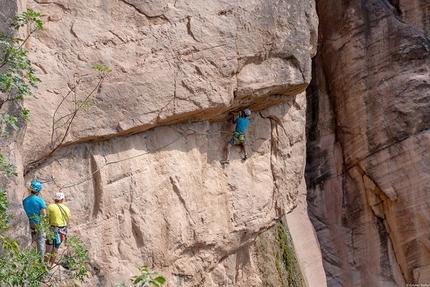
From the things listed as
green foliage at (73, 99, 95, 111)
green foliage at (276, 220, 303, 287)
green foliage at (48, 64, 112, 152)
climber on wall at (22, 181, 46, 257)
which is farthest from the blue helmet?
green foliage at (276, 220, 303, 287)

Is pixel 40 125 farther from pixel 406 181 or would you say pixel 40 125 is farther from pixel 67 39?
pixel 406 181

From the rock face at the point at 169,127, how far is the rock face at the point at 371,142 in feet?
16.6

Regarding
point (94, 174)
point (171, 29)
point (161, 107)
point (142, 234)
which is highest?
point (171, 29)

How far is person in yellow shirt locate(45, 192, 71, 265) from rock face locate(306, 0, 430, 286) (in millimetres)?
10846

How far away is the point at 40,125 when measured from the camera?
11.1 metres

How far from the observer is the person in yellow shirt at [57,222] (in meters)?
10.6

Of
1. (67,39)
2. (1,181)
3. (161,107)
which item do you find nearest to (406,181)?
(161,107)

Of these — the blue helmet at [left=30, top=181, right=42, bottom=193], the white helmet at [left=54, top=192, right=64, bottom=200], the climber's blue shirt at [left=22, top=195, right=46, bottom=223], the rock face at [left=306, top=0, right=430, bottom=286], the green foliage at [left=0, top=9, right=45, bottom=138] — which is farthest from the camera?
the rock face at [left=306, top=0, right=430, bottom=286]

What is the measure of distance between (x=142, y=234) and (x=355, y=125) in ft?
30.0

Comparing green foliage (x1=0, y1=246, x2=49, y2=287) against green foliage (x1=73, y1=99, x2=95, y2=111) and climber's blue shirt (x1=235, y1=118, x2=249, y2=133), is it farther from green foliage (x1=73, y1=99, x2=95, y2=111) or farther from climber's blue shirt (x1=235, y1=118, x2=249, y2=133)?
climber's blue shirt (x1=235, y1=118, x2=249, y2=133)

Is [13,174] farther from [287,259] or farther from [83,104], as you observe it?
[287,259]

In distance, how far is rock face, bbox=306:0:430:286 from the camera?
63.6 feet

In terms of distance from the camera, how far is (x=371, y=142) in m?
19.8

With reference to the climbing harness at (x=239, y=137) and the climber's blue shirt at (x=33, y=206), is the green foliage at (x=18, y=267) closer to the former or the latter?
the climber's blue shirt at (x=33, y=206)
